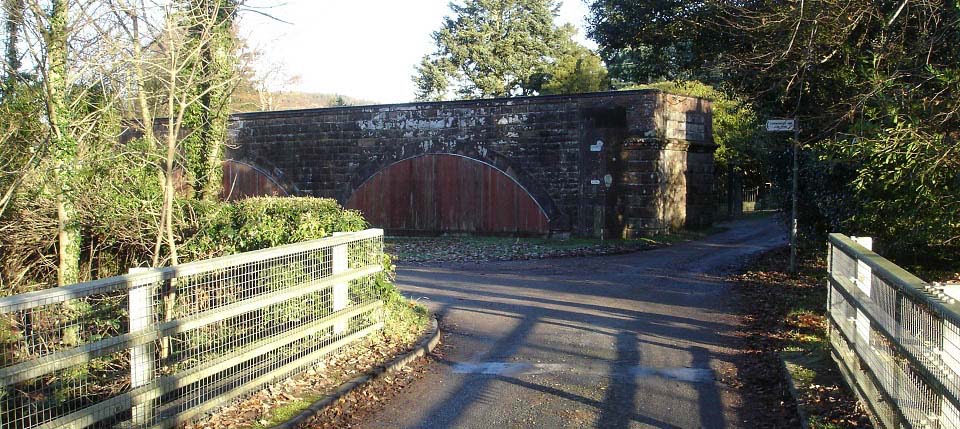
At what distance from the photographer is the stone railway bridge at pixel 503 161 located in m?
23.9

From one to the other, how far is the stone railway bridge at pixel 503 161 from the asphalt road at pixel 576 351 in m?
6.90

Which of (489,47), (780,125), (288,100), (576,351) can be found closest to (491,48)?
(489,47)

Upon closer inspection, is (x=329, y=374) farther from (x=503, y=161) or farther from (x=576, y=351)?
(x=503, y=161)

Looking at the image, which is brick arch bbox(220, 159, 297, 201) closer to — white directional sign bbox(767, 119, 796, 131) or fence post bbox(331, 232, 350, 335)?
white directional sign bbox(767, 119, 796, 131)

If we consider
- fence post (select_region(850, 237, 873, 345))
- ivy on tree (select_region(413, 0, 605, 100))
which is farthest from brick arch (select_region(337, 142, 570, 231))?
ivy on tree (select_region(413, 0, 605, 100))

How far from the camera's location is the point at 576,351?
917cm

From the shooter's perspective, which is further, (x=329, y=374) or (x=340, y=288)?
(x=340, y=288)

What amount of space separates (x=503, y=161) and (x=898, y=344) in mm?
20947

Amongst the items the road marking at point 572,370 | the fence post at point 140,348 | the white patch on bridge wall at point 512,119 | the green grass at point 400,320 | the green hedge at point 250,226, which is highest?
the white patch on bridge wall at point 512,119

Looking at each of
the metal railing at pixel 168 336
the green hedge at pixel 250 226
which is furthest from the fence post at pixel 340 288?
the green hedge at pixel 250 226

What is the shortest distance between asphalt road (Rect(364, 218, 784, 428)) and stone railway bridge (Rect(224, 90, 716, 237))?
690 centimetres

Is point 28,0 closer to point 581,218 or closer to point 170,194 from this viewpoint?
point 170,194

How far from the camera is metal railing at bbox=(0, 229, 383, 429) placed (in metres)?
4.85

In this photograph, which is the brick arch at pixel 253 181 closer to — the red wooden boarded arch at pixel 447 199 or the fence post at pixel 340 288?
the red wooden boarded arch at pixel 447 199
